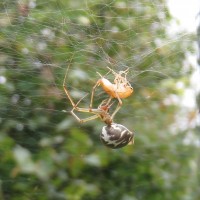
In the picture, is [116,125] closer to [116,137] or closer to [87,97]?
[116,137]

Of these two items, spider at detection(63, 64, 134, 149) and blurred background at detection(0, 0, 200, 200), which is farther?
blurred background at detection(0, 0, 200, 200)

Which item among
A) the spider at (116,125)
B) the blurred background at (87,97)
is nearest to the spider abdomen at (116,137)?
the spider at (116,125)

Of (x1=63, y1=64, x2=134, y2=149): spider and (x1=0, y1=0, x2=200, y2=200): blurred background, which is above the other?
(x1=0, y1=0, x2=200, y2=200): blurred background

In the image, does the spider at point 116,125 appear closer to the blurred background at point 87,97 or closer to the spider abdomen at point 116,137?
the spider abdomen at point 116,137

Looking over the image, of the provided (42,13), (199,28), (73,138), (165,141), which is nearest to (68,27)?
(42,13)

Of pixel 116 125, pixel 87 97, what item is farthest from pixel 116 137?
pixel 87 97

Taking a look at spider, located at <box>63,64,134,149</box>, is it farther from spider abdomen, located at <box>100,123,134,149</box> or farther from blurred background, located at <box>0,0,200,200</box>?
blurred background, located at <box>0,0,200,200</box>

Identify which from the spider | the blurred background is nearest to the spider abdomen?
the spider

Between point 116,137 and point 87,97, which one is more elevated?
point 87,97

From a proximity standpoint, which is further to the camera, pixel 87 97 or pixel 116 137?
pixel 87 97

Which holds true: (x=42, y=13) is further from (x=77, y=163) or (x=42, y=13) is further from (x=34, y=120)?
(x=77, y=163)
